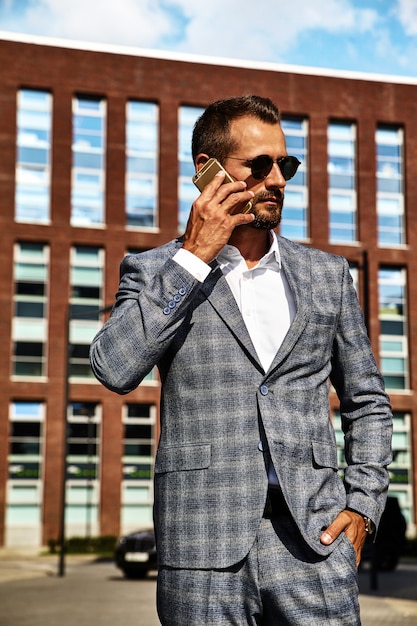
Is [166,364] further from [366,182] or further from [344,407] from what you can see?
[366,182]

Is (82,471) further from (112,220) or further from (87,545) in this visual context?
(112,220)

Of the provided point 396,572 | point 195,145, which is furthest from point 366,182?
point 195,145

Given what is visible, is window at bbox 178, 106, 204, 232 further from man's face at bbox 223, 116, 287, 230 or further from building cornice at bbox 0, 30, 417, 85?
man's face at bbox 223, 116, 287, 230

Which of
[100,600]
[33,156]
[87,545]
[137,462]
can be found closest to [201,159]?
[100,600]

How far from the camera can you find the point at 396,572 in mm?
28938

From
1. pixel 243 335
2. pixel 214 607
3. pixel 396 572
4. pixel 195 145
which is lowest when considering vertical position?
pixel 396 572

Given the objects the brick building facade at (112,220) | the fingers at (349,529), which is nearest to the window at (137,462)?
the brick building facade at (112,220)

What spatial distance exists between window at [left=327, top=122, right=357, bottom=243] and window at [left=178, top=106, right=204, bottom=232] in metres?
6.45

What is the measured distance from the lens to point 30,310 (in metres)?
45.7

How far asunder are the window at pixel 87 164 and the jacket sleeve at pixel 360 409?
44.3 m

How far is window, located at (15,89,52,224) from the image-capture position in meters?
46.4

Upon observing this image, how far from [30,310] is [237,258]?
43198 millimetres

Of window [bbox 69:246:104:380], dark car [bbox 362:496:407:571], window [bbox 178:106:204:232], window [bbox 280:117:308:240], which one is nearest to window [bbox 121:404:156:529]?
window [bbox 69:246:104:380]

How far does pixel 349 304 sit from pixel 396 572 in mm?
27043
